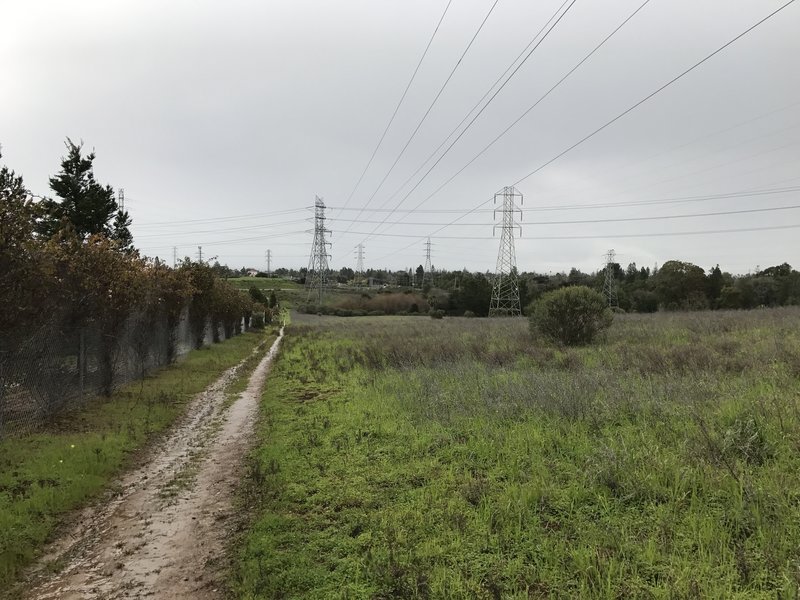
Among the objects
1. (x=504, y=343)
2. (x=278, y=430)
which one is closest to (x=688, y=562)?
(x=278, y=430)

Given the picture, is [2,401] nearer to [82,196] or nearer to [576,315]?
[576,315]

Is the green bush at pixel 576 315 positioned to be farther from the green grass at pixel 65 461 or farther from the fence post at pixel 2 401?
the fence post at pixel 2 401

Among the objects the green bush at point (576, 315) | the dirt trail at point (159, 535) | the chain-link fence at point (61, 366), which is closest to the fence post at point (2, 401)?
the chain-link fence at point (61, 366)

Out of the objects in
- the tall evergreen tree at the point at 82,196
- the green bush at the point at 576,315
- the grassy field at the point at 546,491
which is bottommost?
the grassy field at the point at 546,491

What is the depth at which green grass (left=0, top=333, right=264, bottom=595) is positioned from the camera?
4.59 metres

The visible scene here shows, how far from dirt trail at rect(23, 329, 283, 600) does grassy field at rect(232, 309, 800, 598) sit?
1.25 feet

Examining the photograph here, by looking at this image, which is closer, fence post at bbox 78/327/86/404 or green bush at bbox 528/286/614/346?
fence post at bbox 78/327/86/404

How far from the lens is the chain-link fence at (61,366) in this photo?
7.75 metres

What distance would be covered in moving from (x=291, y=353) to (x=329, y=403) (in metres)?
13.2

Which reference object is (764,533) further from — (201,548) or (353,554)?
(201,548)

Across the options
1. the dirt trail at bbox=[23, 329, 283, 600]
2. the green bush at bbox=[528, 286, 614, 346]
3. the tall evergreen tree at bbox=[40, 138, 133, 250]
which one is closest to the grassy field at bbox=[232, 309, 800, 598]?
the dirt trail at bbox=[23, 329, 283, 600]

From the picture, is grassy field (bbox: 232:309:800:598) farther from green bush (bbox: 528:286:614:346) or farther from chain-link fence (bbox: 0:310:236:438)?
green bush (bbox: 528:286:614:346)

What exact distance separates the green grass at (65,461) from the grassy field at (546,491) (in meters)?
2.02

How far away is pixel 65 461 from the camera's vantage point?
21.2ft
